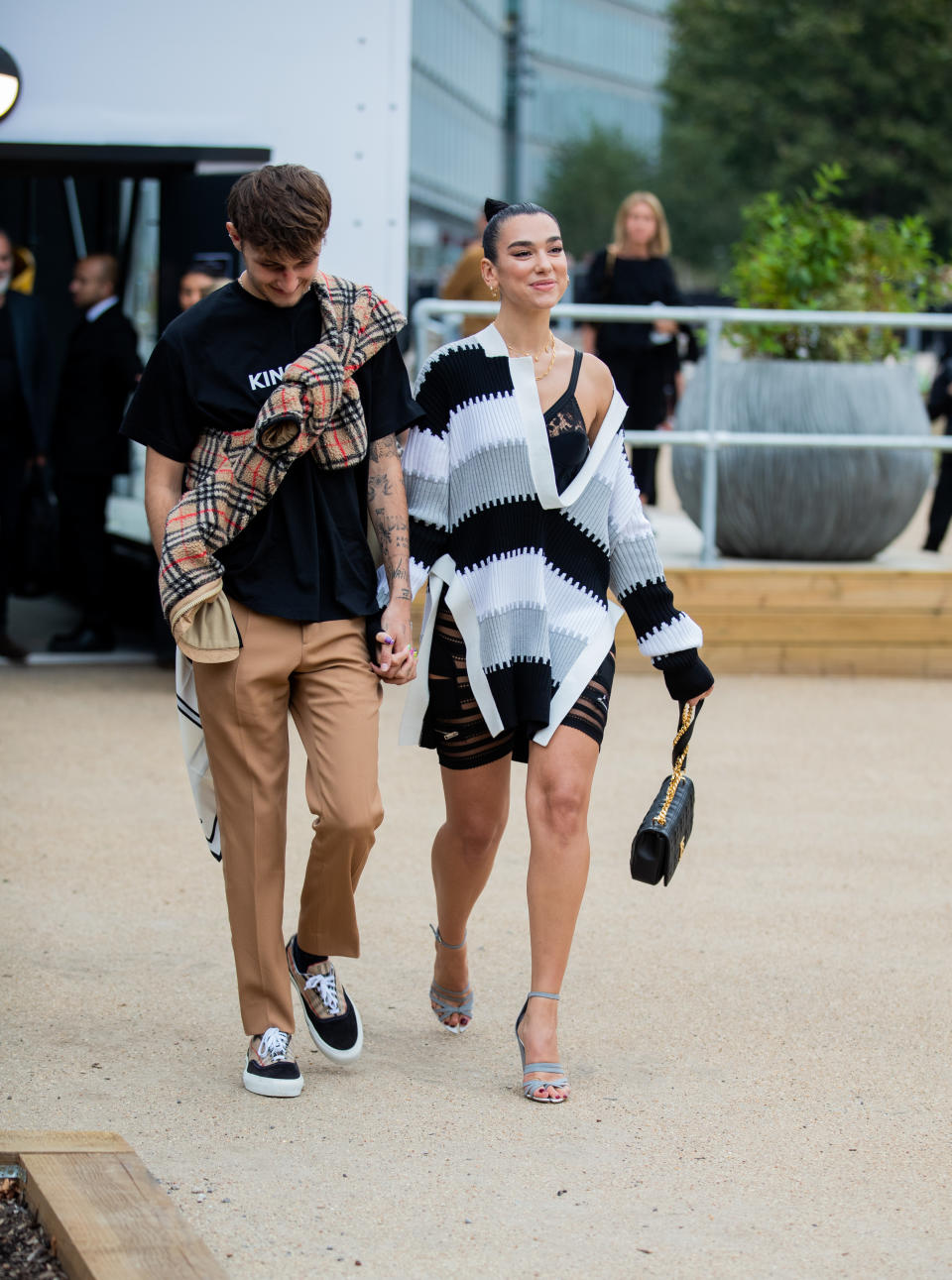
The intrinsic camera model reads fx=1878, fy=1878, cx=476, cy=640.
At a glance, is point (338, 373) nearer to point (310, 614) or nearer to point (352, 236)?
point (310, 614)

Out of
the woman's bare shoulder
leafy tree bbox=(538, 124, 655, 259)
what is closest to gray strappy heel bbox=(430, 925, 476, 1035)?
the woman's bare shoulder

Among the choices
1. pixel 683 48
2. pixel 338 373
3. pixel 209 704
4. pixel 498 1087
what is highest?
pixel 683 48

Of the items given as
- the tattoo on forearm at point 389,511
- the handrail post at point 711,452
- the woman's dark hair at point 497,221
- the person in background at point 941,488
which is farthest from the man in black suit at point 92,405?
the person in background at point 941,488

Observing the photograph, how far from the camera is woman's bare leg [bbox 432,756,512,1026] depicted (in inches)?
164

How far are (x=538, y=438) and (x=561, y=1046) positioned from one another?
1387 mm

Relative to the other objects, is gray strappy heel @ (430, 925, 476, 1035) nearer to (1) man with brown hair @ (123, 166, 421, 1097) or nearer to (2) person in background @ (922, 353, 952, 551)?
(1) man with brown hair @ (123, 166, 421, 1097)

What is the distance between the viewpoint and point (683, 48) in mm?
53844

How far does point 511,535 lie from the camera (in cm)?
406

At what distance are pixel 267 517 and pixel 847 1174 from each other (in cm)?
172

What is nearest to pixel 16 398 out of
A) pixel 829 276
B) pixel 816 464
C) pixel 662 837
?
pixel 816 464

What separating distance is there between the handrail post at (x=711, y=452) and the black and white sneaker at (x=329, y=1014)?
540 centimetres

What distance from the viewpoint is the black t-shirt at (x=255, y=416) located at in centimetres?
377

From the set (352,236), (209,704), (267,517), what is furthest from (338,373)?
(352,236)

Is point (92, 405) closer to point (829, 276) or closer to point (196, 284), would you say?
point (196, 284)
